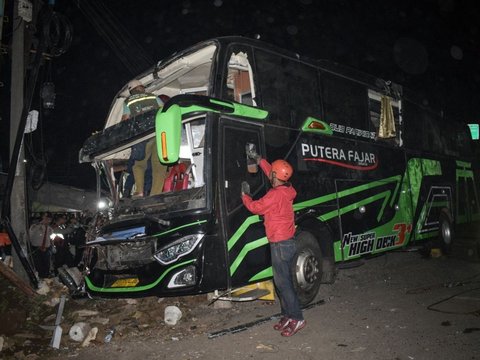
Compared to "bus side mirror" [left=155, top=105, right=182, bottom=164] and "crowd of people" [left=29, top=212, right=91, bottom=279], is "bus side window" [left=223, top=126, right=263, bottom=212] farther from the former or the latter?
"crowd of people" [left=29, top=212, right=91, bottom=279]

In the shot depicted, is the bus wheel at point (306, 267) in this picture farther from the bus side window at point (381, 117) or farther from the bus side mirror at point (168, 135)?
the bus side window at point (381, 117)

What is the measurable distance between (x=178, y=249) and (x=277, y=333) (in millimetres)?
1630

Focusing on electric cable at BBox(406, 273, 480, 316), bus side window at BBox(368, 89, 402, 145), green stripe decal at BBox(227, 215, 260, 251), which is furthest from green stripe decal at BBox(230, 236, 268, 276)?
bus side window at BBox(368, 89, 402, 145)

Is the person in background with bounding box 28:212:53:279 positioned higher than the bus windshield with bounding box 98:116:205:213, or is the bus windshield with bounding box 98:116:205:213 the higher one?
the bus windshield with bounding box 98:116:205:213

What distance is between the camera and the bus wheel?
5531mm

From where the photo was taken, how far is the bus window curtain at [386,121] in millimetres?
7871

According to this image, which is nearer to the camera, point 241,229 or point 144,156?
point 241,229

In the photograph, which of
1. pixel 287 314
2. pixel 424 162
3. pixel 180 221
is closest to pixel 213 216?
pixel 180 221

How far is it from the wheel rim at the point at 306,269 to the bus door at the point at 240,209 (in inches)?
21.9

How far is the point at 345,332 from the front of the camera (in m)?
4.67

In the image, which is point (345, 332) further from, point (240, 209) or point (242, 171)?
point (242, 171)

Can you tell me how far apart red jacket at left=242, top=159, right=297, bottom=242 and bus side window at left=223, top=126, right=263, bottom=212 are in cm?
18

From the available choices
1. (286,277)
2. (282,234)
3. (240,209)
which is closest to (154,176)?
(240,209)

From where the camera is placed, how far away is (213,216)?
4602 millimetres
